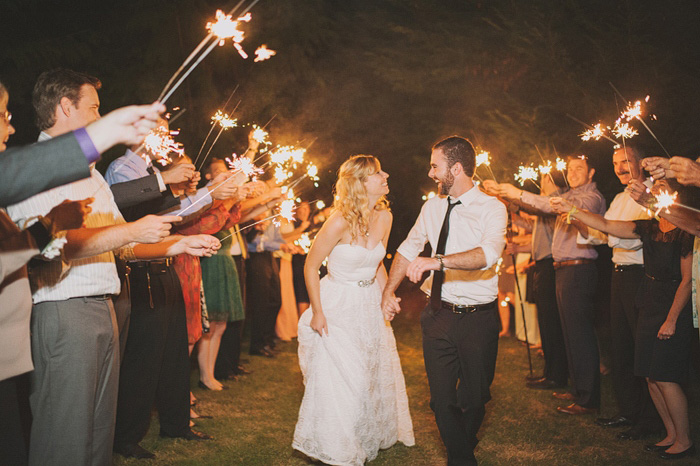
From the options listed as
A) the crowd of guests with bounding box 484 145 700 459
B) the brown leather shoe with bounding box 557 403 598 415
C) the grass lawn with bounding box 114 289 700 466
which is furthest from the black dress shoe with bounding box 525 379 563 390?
the brown leather shoe with bounding box 557 403 598 415

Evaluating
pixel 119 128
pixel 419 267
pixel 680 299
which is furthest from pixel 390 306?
pixel 119 128

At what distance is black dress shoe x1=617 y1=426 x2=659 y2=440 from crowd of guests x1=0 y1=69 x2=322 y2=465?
3.82 metres

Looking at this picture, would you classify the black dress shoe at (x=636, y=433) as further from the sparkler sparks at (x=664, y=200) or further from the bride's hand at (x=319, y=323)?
the bride's hand at (x=319, y=323)

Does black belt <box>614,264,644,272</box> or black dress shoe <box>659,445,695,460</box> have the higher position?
black belt <box>614,264,644,272</box>

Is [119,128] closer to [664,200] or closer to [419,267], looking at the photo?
[419,267]

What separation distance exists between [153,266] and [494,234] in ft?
9.08

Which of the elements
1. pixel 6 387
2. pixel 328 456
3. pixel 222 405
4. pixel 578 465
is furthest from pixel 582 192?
pixel 6 387

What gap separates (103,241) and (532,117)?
8.43 meters

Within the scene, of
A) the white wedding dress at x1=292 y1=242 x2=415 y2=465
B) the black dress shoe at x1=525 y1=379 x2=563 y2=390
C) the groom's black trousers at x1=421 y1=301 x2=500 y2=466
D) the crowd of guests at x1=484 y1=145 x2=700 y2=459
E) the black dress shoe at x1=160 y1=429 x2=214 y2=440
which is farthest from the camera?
the black dress shoe at x1=525 y1=379 x2=563 y2=390

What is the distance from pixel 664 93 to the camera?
8.48 meters

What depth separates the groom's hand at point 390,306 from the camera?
15.0ft

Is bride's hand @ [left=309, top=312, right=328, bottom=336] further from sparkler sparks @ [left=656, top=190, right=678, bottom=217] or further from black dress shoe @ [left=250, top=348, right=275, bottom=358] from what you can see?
black dress shoe @ [left=250, top=348, right=275, bottom=358]

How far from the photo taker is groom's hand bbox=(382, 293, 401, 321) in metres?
4.58

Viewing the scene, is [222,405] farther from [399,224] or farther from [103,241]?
[399,224]
